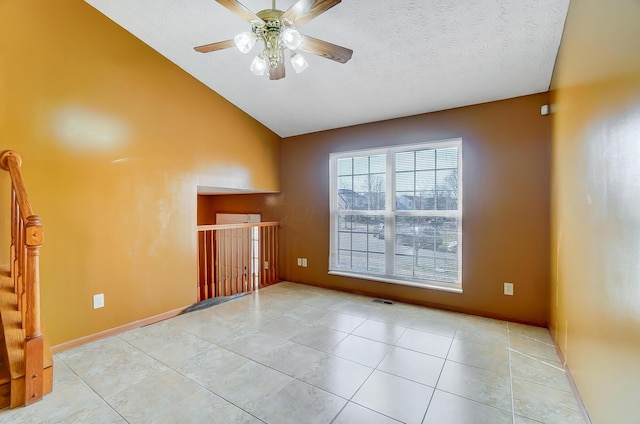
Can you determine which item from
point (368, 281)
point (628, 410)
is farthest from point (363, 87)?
point (628, 410)

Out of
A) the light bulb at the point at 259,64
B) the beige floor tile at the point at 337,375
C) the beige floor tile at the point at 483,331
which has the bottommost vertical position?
the beige floor tile at the point at 483,331

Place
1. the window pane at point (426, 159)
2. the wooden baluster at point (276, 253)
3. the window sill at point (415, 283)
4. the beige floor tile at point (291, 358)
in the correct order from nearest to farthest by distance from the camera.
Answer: the beige floor tile at point (291, 358) < the window sill at point (415, 283) < the window pane at point (426, 159) < the wooden baluster at point (276, 253)

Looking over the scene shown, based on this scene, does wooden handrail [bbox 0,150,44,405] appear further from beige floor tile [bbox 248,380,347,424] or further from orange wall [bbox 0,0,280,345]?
beige floor tile [bbox 248,380,347,424]

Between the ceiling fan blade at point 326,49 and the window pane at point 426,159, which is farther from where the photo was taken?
the window pane at point 426,159

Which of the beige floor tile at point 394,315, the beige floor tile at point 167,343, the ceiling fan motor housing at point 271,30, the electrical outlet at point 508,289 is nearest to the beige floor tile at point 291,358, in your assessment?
the beige floor tile at point 167,343

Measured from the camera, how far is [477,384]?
1927mm

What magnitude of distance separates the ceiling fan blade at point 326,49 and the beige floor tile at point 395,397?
2.23 meters

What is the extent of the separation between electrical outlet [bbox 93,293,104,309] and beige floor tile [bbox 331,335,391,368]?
6.97ft

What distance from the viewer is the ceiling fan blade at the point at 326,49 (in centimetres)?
191

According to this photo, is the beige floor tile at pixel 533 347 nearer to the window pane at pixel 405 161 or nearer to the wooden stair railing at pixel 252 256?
the window pane at pixel 405 161

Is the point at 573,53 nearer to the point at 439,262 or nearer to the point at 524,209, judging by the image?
the point at 524,209

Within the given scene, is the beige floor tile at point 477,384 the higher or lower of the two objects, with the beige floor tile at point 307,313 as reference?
lower

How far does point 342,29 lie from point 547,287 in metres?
3.02

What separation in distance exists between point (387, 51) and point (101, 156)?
108 inches
